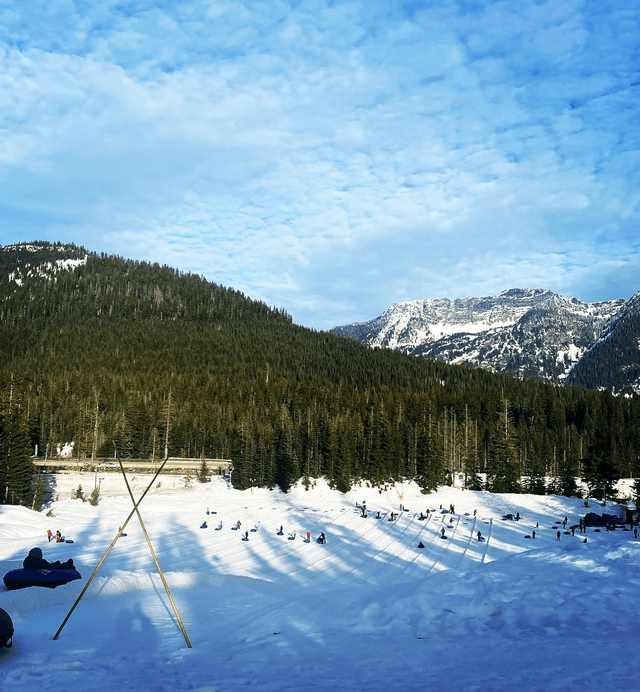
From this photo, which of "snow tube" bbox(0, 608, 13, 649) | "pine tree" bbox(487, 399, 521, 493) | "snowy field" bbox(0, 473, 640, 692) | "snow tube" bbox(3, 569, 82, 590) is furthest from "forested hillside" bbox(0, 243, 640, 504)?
"snow tube" bbox(0, 608, 13, 649)

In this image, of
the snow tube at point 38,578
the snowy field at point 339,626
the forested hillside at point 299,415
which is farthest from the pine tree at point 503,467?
the snow tube at point 38,578

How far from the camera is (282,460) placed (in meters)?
84.2

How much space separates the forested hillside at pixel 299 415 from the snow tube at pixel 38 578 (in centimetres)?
4205

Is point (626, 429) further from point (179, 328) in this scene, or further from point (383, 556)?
point (179, 328)

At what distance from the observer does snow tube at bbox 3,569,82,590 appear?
22.6 meters

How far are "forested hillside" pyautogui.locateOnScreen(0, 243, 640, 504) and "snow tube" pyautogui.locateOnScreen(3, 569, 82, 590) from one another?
138 feet

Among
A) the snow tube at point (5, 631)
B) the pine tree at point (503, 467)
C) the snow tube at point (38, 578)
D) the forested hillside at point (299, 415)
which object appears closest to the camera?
the snow tube at point (5, 631)

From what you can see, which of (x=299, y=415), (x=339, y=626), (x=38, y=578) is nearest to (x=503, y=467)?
(x=299, y=415)

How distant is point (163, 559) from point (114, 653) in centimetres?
2231

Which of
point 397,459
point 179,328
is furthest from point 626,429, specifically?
point 179,328

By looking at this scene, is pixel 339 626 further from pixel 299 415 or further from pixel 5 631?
pixel 299 415

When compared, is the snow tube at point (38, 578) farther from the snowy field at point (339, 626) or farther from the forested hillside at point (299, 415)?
the forested hillside at point (299, 415)

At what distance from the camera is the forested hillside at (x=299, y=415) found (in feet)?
267

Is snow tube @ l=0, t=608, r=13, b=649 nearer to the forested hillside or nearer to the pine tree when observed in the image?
the forested hillside
